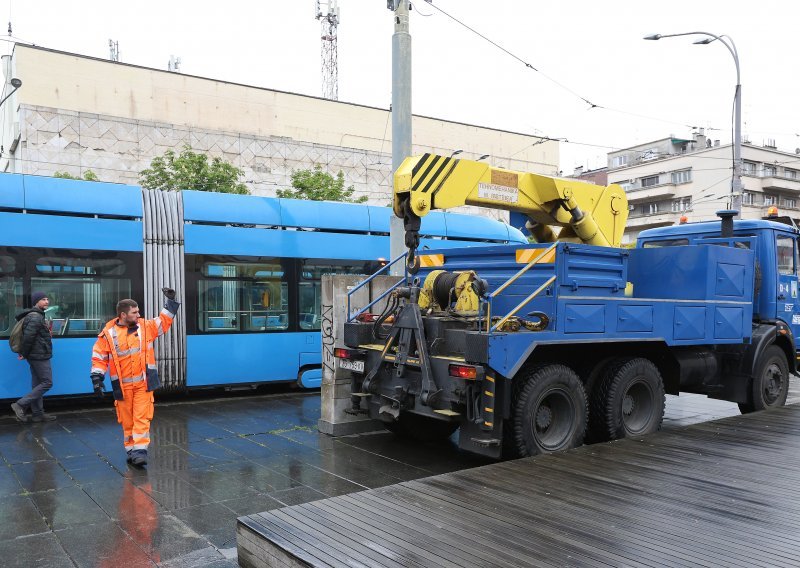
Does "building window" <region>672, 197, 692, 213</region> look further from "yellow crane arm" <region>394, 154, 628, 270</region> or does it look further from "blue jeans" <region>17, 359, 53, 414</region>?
"blue jeans" <region>17, 359, 53, 414</region>

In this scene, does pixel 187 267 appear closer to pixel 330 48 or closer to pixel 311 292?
pixel 311 292

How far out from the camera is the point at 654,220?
188 feet

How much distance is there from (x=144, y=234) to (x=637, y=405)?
7352mm

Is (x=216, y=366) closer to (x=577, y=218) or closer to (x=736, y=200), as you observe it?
(x=577, y=218)

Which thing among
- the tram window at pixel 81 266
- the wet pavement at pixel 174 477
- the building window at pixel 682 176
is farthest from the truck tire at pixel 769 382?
the building window at pixel 682 176

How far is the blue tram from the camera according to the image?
30.5ft

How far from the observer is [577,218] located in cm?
817

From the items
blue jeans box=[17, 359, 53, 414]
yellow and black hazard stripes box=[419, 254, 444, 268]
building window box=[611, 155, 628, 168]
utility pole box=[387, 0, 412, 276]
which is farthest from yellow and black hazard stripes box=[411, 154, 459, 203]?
building window box=[611, 155, 628, 168]

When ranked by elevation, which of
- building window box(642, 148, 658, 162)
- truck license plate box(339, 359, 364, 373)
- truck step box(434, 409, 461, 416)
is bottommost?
truck step box(434, 409, 461, 416)

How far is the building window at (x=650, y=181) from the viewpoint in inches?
2279

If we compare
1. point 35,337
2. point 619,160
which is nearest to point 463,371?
point 35,337

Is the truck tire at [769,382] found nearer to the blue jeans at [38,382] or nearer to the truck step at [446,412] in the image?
the truck step at [446,412]

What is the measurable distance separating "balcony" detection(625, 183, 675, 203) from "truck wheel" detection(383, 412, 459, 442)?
53.1m

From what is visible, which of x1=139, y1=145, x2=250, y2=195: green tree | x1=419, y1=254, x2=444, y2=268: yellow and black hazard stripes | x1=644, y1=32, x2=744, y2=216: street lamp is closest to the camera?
x1=419, y1=254, x2=444, y2=268: yellow and black hazard stripes
